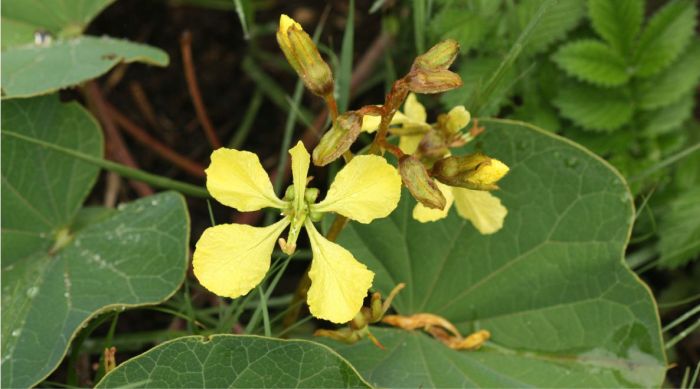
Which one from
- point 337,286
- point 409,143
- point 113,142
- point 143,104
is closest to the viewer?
point 337,286

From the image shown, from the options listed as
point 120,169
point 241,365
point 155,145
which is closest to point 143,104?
point 155,145

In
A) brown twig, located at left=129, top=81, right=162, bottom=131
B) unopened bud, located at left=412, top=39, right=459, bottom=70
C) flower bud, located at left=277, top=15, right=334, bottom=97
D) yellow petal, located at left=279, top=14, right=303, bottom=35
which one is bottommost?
brown twig, located at left=129, top=81, right=162, bottom=131

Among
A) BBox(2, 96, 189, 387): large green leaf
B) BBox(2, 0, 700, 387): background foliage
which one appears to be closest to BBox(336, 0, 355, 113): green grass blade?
BBox(2, 0, 700, 387): background foliage

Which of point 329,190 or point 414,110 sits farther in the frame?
point 414,110

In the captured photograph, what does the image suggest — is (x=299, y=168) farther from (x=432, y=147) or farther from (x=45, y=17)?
(x=45, y=17)

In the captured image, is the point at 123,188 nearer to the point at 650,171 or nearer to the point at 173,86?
the point at 173,86

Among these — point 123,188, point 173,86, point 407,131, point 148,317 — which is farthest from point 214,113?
point 407,131

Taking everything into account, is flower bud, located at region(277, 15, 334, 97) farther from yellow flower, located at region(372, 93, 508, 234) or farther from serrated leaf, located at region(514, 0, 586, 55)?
serrated leaf, located at region(514, 0, 586, 55)
